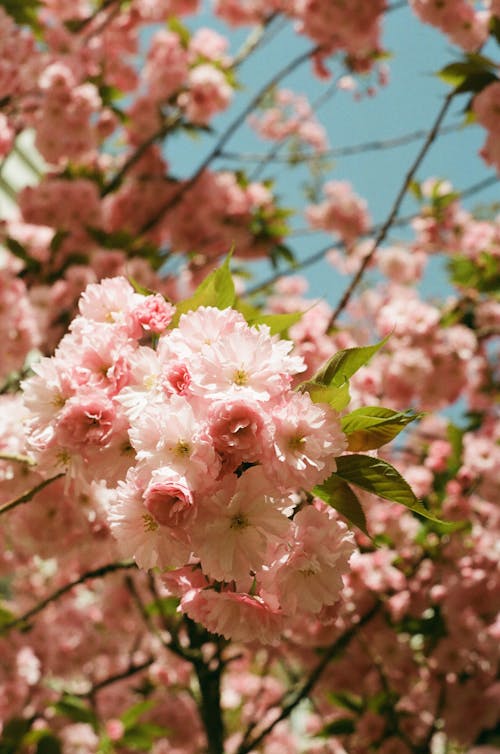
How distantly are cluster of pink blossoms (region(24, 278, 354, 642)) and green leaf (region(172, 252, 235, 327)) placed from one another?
0.15 m

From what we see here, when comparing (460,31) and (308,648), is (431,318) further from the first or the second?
(308,648)

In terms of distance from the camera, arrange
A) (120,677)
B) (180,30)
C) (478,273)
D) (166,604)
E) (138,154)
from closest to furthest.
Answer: (166,604) < (120,677) < (478,273) < (138,154) < (180,30)

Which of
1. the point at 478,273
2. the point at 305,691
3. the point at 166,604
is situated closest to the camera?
the point at 305,691

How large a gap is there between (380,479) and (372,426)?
0.09 metres

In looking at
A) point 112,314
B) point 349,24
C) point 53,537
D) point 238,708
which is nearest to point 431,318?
point 349,24

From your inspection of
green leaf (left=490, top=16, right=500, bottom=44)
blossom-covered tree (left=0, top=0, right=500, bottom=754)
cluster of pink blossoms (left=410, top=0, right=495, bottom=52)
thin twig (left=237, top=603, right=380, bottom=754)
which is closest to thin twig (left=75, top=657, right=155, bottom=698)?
blossom-covered tree (left=0, top=0, right=500, bottom=754)

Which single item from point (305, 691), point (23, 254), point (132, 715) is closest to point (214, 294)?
point (305, 691)

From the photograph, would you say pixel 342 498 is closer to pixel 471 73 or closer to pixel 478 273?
pixel 471 73

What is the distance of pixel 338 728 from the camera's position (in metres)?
2.93

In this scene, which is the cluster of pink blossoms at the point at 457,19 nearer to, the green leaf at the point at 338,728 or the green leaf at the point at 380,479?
the green leaf at the point at 380,479

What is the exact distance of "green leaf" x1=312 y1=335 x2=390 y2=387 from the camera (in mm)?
1081

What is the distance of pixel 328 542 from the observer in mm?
986

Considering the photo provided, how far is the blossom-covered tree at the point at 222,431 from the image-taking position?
0.96m

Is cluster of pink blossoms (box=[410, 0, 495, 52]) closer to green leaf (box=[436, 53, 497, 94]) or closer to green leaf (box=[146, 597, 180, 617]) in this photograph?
green leaf (box=[436, 53, 497, 94])
